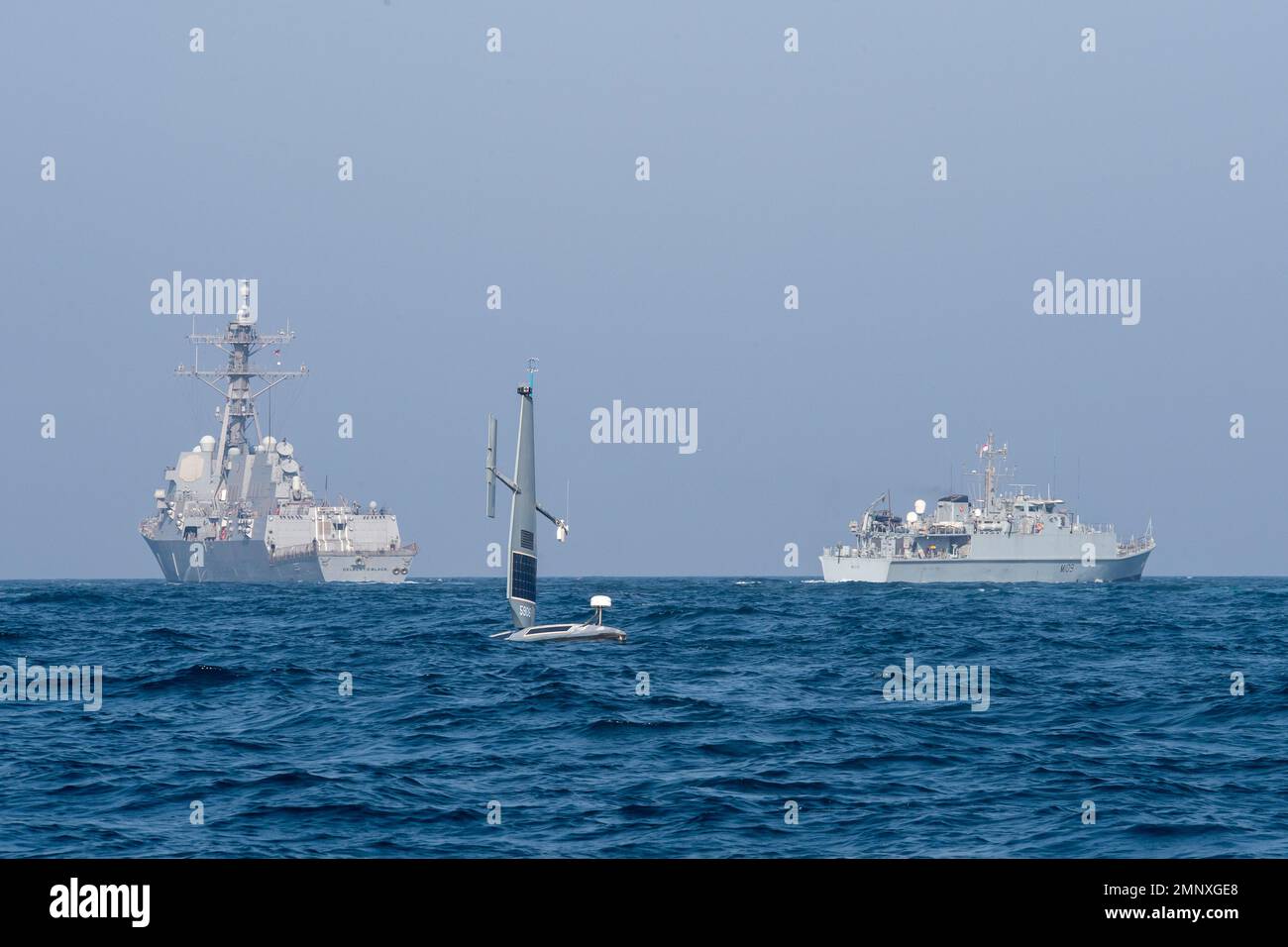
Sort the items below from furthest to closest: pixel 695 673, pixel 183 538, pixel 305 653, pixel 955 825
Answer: pixel 183 538, pixel 305 653, pixel 695 673, pixel 955 825

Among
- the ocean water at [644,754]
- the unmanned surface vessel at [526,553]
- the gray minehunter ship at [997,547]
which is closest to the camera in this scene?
the ocean water at [644,754]

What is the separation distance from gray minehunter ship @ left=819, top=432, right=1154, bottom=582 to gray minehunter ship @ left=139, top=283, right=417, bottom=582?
51.0 m

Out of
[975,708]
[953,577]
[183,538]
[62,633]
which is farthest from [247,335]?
[975,708]

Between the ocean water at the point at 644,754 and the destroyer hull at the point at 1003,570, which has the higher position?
the ocean water at the point at 644,754

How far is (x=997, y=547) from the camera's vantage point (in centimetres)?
12338

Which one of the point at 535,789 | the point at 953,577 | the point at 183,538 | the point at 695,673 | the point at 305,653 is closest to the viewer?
the point at 535,789

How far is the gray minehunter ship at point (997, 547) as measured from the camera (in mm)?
122812

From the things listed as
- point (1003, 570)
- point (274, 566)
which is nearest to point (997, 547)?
point (1003, 570)

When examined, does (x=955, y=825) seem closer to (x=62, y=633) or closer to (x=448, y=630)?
(x=448, y=630)

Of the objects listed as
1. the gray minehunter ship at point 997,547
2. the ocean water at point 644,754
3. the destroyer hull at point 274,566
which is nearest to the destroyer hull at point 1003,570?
the gray minehunter ship at point 997,547

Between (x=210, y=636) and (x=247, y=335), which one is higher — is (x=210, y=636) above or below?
below

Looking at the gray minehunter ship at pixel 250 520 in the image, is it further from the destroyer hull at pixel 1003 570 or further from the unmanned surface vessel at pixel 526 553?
the unmanned surface vessel at pixel 526 553

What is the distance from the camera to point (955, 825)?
15953mm
